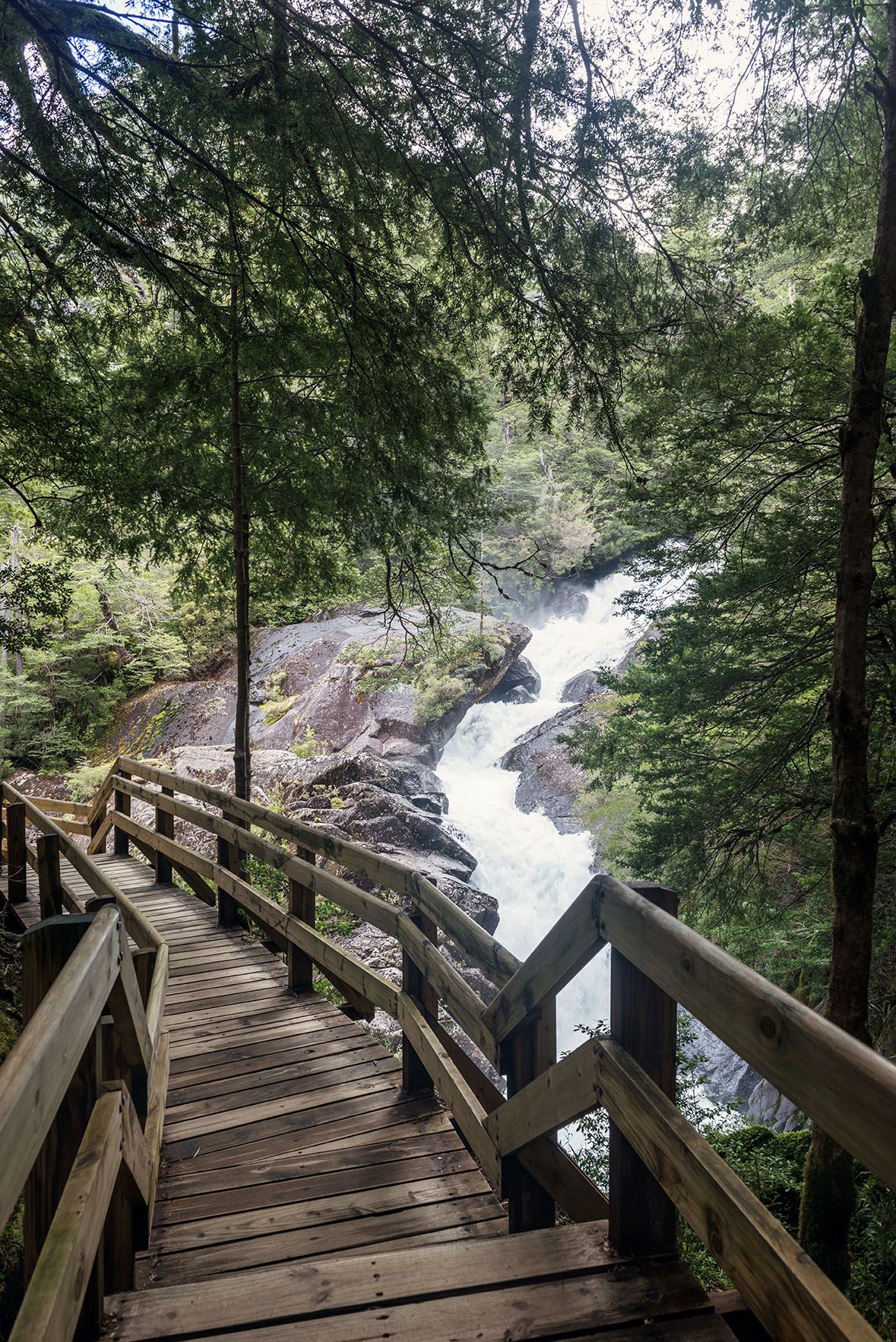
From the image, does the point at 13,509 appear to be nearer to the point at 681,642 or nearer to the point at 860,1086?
the point at 681,642

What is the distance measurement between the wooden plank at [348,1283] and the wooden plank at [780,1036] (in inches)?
29.2

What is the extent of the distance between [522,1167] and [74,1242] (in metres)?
1.38

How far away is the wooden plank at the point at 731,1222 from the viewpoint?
1.06 meters

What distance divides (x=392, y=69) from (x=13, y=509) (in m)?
7.90

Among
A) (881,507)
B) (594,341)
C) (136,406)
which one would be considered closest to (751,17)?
(594,341)

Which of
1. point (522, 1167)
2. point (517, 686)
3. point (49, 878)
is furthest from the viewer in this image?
point (517, 686)

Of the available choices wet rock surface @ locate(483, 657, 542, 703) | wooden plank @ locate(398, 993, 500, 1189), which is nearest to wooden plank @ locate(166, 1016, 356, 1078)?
wooden plank @ locate(398, 993, 500, 1189)

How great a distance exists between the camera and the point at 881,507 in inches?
217

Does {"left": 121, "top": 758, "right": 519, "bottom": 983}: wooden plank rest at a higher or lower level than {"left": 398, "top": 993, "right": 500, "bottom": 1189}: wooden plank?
higher

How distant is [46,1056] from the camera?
1.17 m

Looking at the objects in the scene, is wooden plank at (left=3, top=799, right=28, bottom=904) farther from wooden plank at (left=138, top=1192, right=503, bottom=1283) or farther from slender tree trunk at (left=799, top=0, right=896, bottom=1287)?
slender tree trunk at (left=799, top=0, right=896, bottom=1287)

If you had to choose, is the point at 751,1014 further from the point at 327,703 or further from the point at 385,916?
the point at 327,703

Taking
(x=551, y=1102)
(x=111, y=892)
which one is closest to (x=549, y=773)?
(x=111, y=892)

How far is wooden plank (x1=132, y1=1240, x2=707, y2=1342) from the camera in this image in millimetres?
1485
